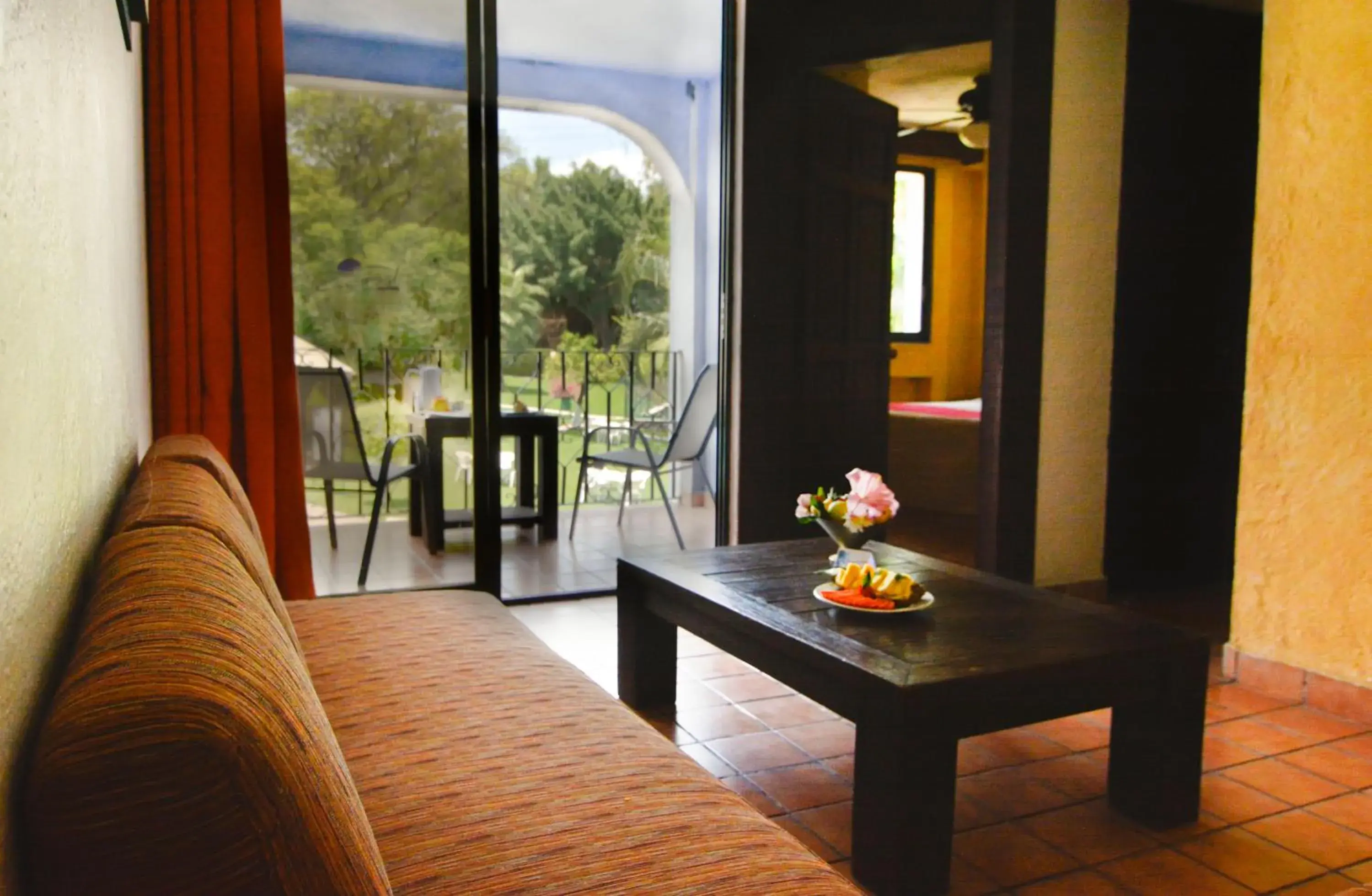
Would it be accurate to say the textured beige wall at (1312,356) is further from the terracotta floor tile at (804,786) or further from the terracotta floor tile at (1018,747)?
the terracotta floor tile at (804,786)

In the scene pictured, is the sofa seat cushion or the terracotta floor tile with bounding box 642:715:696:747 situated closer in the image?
the sofa seat cushion

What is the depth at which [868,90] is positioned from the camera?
6430mm

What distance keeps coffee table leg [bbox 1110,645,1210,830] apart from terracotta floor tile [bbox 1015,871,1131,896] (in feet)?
0.98

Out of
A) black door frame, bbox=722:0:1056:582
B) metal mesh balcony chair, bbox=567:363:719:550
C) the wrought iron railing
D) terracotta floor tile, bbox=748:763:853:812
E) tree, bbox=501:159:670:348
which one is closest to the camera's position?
terracotta floor tile, bbox=748:763:853:812

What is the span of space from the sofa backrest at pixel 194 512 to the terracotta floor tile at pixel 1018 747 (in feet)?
6.03

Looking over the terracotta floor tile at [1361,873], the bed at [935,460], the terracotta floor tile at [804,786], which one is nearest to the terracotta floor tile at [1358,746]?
the terracotta floor tile at [1361,873]

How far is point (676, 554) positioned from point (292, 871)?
232 cm

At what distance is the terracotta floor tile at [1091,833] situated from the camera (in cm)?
212

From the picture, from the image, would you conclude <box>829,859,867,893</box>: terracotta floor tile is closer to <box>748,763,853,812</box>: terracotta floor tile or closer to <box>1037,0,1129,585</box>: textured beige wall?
<box>748,763,853,812</box>: terracotta floor tile

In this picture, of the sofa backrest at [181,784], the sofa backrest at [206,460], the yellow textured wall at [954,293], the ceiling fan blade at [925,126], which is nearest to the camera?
the sofa backrest at [181,784]

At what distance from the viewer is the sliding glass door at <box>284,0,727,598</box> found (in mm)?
4043

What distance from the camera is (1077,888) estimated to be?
1.97 m

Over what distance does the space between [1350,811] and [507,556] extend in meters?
3.71

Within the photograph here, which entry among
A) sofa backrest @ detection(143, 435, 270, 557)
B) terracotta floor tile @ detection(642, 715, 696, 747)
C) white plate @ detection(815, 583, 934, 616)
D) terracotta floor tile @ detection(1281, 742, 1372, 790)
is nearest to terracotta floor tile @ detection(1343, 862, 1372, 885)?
terracotta floor tile @ detection(1281, 742, 1372, 790)
